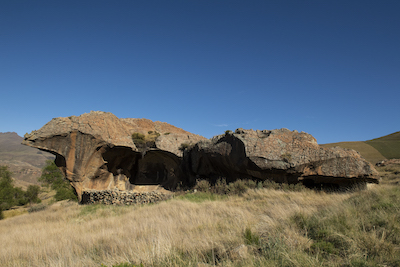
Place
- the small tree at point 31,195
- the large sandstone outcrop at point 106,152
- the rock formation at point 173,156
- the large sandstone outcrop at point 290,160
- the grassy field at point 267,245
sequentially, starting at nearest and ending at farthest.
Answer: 1. the grassy field at point 267,245
2. the large sandstone outcrop at point 290,160
3. the rock formation at point 173,156
4. the large sandstone outcrop at point 106,152
5. the small tree at point 31,195

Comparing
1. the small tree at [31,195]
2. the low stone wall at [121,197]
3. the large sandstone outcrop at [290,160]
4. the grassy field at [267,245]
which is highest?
the large sandstone outcrop at [290,160]

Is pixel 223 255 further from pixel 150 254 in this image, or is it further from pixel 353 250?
pixel 353 250

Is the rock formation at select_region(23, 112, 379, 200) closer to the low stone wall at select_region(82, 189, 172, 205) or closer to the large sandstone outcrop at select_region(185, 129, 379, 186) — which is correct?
the large sandstone outcrop at select_region(185, 129, 379, 186)

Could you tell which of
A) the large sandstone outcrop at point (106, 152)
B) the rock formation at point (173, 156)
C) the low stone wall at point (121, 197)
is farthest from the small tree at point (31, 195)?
the low stone wall at point (121, 197)

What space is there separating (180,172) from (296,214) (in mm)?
12174

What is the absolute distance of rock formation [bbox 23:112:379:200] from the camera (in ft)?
34.2

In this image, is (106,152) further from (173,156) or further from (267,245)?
(267,245)

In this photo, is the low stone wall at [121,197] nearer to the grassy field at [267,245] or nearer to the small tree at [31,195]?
the grassy field at [267,245]

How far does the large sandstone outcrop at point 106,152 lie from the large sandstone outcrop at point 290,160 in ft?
18.3

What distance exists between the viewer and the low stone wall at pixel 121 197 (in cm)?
1396

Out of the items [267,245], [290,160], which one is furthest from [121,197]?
[267,245]

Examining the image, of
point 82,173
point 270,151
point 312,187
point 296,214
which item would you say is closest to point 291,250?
point 296,214

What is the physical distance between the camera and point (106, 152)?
15.0 m

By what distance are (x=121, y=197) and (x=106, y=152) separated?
306cm
